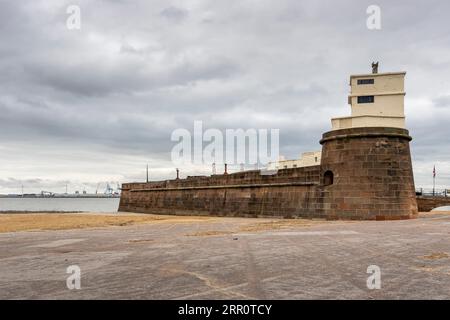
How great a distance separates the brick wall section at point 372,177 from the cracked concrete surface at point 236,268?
7011 mm

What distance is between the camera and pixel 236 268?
6680 mm

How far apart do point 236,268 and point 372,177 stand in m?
12.9

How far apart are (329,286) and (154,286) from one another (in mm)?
2246

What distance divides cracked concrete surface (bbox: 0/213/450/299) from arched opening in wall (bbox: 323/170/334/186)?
8622mm

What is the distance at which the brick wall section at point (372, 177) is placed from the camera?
58.4 ft

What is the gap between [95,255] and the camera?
8609mm

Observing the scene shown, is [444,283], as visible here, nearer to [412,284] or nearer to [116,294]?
[412,284]

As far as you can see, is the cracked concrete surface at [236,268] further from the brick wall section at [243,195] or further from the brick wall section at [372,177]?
the brick wall section at [243,195]

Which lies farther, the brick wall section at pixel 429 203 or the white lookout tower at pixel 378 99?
the white lookout tower at pixel 378 99

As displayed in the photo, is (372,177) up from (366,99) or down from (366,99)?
down
